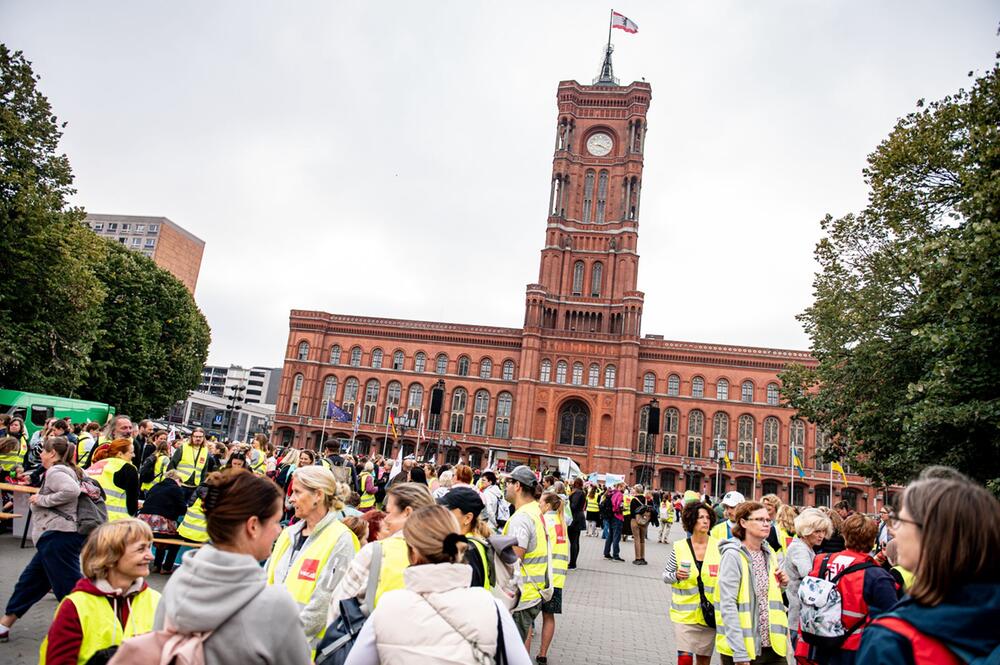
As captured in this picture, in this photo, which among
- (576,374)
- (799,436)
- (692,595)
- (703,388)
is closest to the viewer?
(692,595)

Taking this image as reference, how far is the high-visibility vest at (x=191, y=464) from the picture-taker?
369 inches

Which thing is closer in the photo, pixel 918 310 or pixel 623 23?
pixel 918 310

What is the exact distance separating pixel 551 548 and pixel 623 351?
46.5m

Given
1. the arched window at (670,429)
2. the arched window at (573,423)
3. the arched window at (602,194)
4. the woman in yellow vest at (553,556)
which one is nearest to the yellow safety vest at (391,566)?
the woman in yellow vest at (553,556)

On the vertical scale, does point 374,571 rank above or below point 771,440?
below

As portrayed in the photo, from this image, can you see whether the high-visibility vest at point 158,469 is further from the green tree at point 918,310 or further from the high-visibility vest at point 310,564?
the green tree at point 918,310

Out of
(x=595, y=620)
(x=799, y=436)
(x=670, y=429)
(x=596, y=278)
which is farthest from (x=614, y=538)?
(x=799, y=436)

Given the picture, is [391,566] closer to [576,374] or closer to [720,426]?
[576,374]

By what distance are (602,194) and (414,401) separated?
2663cm

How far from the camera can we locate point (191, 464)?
31.1ft

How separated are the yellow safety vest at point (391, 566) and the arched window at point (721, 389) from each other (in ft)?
175

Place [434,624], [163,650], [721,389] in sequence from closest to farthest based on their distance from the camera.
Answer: [163,650] → [434,624] → [721,389]

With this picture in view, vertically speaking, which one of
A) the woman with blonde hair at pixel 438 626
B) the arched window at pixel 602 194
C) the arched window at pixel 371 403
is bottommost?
the woman with blonde hair at pixel 438 626

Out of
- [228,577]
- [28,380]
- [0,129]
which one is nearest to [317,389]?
[28,380]
